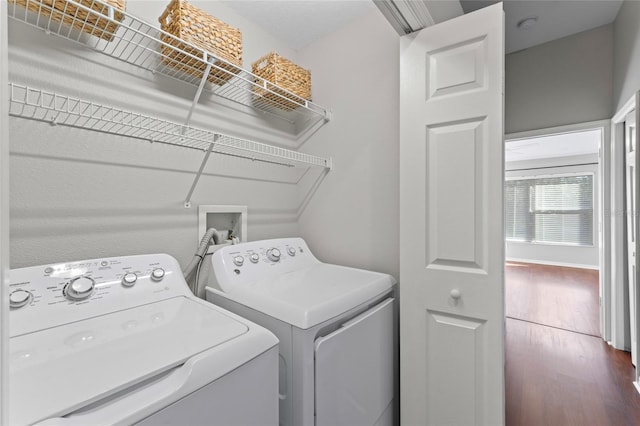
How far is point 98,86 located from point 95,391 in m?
1.23

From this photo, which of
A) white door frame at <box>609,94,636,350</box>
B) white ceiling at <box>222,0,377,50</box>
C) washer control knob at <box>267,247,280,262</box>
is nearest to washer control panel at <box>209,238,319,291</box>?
washer control knob at <box>267,247,280,262</box>

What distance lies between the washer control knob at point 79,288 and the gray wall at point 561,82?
3399mm

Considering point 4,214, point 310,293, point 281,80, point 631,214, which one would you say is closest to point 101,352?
point 4,214

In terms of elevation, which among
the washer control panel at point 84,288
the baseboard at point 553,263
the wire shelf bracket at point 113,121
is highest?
the wire shelf bracket at point 113,121

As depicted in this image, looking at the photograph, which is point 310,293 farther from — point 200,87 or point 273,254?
point 200,87

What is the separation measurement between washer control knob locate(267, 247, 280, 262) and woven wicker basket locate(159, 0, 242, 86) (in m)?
0.95

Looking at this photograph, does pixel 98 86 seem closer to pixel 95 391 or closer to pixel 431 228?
pixel 95 391

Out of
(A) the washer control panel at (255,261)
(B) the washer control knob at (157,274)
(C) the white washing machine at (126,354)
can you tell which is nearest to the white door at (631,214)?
(A) the washer control panel at (255,261)

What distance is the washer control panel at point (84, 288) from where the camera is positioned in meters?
0.86

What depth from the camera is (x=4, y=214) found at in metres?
0.33

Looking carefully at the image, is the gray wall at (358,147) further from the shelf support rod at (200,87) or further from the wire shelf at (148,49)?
the shelf support rod at (200,87)

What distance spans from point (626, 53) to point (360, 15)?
198 cm

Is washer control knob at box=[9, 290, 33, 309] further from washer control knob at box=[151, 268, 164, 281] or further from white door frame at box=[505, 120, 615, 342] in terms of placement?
white door frame at box=[505, 120, 615, 342]

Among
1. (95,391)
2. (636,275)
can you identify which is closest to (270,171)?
(95,391)
